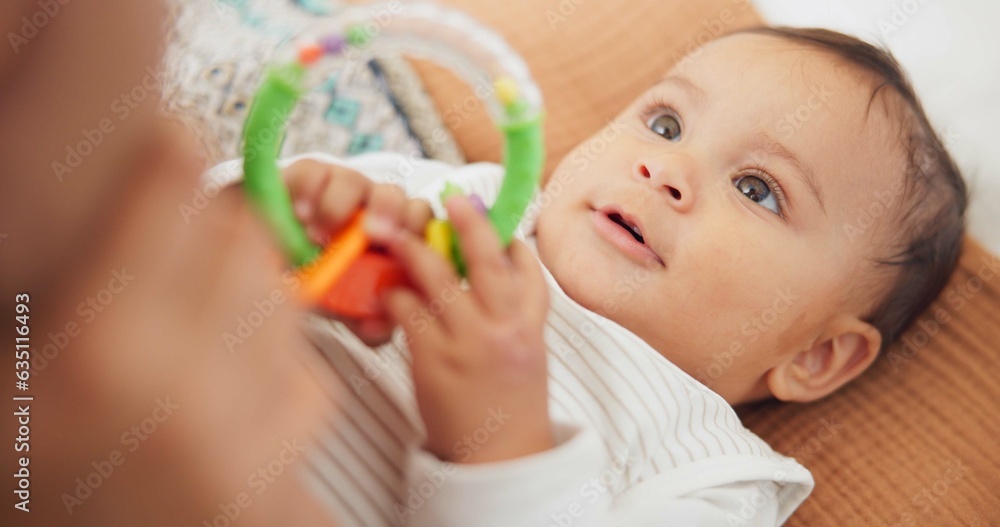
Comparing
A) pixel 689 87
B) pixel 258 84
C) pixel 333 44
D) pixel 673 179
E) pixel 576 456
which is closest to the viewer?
pixel 333 44

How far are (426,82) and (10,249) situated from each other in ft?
3.66

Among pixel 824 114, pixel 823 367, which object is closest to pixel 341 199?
pixel 824 114

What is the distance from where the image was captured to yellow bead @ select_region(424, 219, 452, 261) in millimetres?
648

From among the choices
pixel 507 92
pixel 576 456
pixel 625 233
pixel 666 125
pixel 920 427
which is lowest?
pixel 920 427

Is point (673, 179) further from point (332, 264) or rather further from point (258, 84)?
point (258, 84)

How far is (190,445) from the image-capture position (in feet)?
1.10

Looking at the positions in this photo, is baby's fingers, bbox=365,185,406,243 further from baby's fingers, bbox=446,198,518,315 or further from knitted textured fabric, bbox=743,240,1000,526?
knitted textured fabric, bbox=743,240,1000,526

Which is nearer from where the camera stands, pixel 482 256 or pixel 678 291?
pixel 482 256

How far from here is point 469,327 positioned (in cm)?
61

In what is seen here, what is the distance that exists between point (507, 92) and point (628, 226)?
384mm

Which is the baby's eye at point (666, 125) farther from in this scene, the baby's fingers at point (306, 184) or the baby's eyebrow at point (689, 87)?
the baby's fingers at point (306, 184)

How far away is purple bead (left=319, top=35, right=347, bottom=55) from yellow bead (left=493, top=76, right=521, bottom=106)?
0.14 metres

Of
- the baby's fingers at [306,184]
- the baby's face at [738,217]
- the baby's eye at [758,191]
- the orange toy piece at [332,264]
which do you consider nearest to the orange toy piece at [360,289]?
the orange toy piece at [332,264]

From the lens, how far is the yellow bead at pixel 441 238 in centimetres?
65
